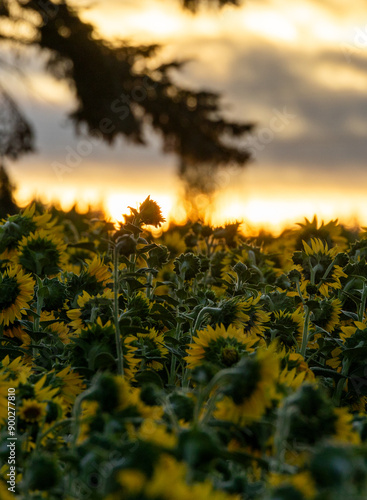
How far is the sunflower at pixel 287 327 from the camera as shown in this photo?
2.47 meters

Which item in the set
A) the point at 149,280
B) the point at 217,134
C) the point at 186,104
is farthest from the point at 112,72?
the point at 149,280

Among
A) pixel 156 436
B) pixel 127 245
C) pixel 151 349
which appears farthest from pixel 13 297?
pixel 156 436

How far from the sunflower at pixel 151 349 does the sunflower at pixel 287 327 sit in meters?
0.38

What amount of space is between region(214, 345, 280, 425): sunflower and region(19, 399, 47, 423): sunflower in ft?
1.46

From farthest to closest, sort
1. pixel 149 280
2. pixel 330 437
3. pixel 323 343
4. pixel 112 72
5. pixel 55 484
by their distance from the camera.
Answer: pixel 112 72 → pixel 149 280 → pixel 323 343 → pixel 330 437 → pixel 55 484

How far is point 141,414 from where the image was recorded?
56.5 inches

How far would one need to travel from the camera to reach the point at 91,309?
2287 mm

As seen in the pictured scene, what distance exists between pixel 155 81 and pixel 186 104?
954mm

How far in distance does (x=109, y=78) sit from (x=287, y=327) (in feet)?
40.5

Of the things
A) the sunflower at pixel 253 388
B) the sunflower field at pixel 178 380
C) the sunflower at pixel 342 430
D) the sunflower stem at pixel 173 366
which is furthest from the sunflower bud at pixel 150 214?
the sunflower at pixel 342 430

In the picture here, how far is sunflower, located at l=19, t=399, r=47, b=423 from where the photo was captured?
5.24 ft

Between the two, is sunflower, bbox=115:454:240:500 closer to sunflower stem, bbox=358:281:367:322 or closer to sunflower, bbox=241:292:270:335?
sunflower, bbox=241:292:270:335

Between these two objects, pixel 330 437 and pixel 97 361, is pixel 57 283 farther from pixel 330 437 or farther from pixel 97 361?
pixel 330 437

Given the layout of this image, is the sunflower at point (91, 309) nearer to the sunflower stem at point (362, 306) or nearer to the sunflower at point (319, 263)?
the sunflower at point (319, 263)
